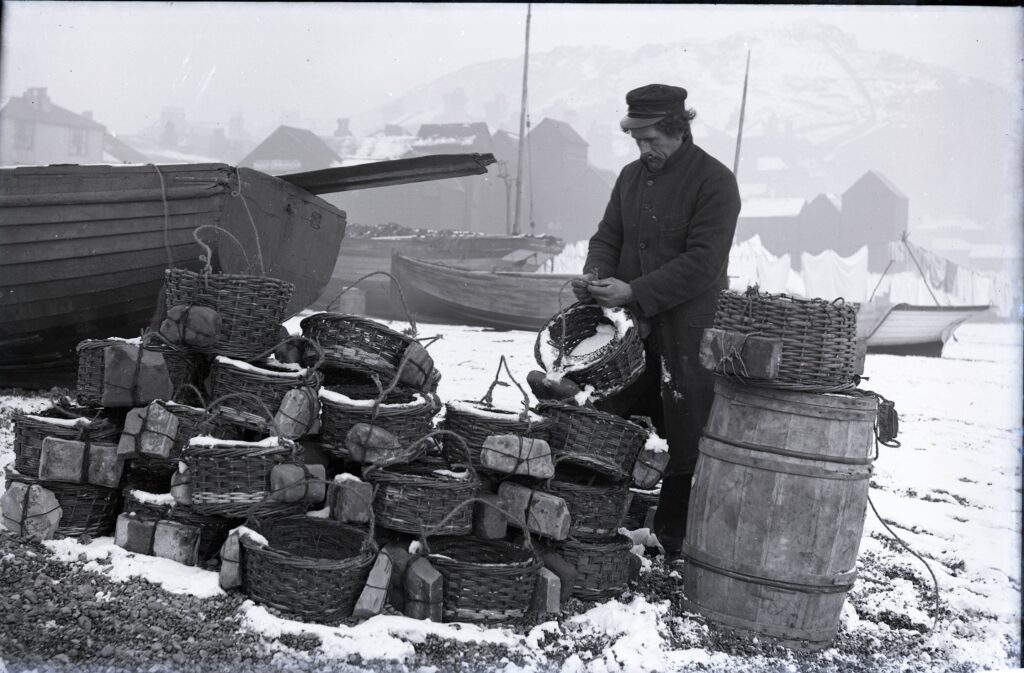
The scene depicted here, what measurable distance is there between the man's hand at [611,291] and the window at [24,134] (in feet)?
80.2

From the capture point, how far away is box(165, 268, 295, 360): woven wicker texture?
3.70 m

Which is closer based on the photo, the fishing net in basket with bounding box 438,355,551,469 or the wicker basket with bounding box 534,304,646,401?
the fishing net in basket with bounding box 438,355,551,469

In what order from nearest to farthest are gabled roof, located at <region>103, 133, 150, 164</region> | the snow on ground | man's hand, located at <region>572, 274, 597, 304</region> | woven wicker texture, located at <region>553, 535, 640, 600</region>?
the snow on ground
woven wicker texture, located at <region>553, 535, 640, 600</region>
man's hand, located at <region>572, 274, 597, 304</region>
gabled roof, located at <region>103, 133, 150, 164</region>

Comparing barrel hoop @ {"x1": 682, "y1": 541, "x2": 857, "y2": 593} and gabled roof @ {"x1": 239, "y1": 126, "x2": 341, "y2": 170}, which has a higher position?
gabled roof @ {"x1": 239, "y1": 126, "x2": 341, "y2": 170}

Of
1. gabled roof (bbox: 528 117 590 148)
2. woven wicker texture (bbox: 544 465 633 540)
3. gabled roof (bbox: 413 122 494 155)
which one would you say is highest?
gabled roof (bbox: 528 117 590 148)

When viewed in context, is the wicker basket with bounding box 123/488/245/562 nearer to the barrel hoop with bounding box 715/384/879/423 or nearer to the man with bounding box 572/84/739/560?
the man with bounding box 572/84/739/560

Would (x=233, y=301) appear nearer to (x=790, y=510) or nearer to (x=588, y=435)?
(x=588, y=435)

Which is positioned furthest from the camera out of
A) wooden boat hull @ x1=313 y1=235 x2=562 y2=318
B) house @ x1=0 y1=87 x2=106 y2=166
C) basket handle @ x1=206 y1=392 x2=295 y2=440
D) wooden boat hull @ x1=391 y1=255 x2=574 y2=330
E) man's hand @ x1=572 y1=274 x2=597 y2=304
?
wooden boat hull @ x1=313 y1=235 x2=562 y2=318

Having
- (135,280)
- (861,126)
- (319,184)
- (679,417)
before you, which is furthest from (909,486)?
(861,126)

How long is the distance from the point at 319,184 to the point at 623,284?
3.38m

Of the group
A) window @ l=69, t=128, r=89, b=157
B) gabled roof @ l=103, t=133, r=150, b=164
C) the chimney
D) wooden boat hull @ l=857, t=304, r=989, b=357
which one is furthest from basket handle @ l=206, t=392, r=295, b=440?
gabled roof @ l=103, t=133, r=150, b=164

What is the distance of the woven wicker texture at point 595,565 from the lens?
3500 millimetres

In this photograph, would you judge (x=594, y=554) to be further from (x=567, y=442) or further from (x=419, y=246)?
(x=419, y=246)

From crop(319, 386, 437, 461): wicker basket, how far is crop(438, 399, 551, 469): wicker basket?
120 mm
